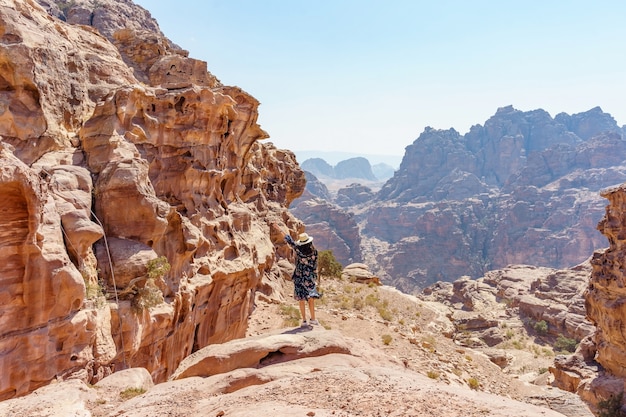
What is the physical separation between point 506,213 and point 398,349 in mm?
118356

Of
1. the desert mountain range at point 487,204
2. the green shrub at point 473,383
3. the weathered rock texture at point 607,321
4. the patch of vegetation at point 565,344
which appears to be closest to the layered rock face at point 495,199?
the desert mountain range at point 487,204

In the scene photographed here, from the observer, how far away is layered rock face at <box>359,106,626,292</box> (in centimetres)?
10650

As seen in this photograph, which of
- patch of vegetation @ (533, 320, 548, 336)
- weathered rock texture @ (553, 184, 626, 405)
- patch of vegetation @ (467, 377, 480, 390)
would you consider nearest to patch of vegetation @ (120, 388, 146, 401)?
patch of vegetation @ (467, 377, 480, 390)

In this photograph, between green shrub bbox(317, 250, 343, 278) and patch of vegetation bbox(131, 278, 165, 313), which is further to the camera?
green shrub bbox(317, 250, 343, 278)

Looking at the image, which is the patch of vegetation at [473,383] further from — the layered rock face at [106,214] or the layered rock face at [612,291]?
the layered rock face at [612,291]

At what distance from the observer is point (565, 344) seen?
36719mm

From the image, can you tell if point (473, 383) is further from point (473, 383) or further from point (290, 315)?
point (290, 315)

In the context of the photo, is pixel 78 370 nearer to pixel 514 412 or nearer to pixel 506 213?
pixel 514 412

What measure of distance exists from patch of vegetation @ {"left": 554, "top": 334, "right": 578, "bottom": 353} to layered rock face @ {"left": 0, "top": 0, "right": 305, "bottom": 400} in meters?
32.1

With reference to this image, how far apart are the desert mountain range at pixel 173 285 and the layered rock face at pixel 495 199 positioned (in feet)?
253

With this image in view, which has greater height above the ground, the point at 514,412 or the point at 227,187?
the point at 227,187

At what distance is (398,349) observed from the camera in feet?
52.5

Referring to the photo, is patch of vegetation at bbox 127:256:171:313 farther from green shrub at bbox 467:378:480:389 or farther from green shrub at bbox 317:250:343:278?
green shrub at bbox 317:250:343:278

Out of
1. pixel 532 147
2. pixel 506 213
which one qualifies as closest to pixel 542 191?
pixel 506 213
